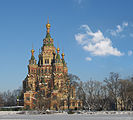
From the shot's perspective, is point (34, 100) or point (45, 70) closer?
point (34, 100)

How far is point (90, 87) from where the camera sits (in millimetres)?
49094

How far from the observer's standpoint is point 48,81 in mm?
Result: 67000

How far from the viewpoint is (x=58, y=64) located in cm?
6681

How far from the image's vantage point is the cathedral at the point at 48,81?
5944 centimetres

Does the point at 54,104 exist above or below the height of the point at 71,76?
below

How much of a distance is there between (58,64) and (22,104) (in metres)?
14.9

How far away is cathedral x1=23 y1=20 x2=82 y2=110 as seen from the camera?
59438 mm

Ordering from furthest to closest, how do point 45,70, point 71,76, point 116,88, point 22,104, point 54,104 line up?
1. point 45,70
2. point 22,104
3. point 54,104
4. point 71,76
5. point 116,88

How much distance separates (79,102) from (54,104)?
270 inches

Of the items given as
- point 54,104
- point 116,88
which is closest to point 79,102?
point 54,104

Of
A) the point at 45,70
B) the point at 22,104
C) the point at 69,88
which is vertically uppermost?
the point at 45,70

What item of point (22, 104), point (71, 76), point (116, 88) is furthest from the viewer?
point (22, 104)

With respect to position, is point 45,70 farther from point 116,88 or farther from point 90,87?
point 116,88

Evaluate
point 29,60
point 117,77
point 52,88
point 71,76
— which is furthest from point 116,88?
point 29,60
